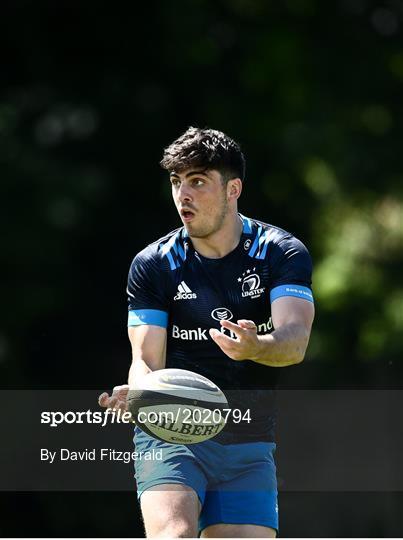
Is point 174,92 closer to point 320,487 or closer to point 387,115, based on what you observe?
point 387,115

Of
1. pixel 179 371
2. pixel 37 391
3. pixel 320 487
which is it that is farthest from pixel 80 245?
pixel 179 371

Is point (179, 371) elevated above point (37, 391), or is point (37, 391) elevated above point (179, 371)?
point (37, 391)

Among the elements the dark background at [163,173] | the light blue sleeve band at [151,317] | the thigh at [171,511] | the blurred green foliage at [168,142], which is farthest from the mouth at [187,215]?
the blurred green foliage at [168,142]

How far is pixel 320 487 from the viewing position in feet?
61.0

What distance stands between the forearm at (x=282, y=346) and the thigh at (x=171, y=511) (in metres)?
0.77

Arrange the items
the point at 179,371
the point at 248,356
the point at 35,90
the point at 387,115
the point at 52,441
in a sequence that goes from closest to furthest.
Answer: the point at 248,356, the point at 179,371, the point at 52,441, the point at 35,90, the point at 387,115

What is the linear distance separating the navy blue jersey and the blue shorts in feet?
0.41

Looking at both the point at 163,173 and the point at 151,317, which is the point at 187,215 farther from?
the point at 163,173

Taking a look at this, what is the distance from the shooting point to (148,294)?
23.2 feet

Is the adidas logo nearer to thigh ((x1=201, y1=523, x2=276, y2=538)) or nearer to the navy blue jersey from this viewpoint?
the navy blue jersey

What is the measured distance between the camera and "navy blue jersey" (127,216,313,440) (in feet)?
23.0

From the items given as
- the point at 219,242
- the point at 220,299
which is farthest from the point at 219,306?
the point at 219,242

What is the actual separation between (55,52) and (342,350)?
19.8 feet

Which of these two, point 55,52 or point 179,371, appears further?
point 55,52
